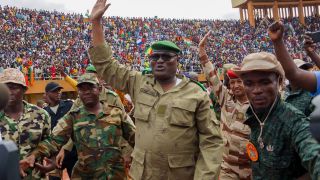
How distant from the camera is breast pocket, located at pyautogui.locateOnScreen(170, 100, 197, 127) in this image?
300 cm

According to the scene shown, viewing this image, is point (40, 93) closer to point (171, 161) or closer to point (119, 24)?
point (119, 24)

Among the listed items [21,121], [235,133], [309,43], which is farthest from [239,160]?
[21,121]

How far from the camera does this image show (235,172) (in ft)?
12.2

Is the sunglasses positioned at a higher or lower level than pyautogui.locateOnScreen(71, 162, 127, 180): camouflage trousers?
higher

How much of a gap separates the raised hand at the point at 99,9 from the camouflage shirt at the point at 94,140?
A: 114cm

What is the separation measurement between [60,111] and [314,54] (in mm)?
3919

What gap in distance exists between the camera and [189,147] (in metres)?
3.05

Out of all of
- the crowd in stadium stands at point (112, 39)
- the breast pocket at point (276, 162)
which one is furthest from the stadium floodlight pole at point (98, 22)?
the crowd in stadium stands at point (112, 39)

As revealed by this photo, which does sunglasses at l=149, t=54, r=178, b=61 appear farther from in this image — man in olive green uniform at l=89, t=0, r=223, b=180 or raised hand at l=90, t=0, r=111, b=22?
raised hand at l=90, t=0, r=111, b=22

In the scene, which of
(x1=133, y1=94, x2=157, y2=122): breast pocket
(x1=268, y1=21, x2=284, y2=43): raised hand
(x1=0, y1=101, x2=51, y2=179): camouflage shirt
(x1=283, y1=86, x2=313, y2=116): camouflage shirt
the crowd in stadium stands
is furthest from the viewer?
the crowd in stadium stands

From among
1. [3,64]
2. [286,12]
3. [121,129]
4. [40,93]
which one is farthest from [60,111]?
[286,12]

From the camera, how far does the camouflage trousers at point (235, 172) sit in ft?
12.0

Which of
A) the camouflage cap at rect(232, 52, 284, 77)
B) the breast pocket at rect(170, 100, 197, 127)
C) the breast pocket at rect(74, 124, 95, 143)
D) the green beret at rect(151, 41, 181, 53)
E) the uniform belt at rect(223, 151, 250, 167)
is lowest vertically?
the uniform belt at rect(223, 151, 250, 167)

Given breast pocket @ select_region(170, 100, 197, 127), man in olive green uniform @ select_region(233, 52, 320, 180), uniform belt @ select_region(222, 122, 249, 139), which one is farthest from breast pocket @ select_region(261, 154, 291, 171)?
uniform belt @ select_region(222, 122, 249, 139)
